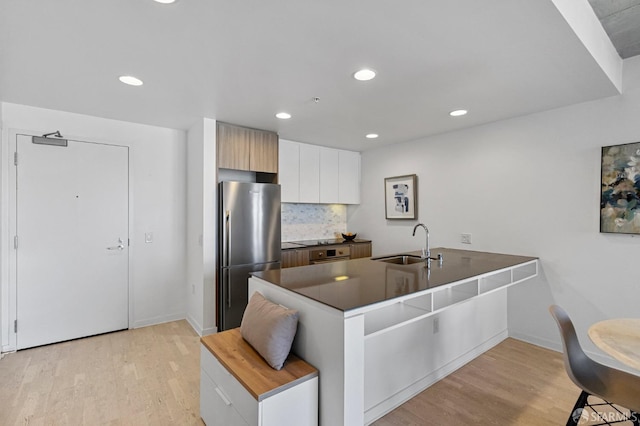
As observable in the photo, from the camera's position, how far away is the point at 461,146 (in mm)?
3721

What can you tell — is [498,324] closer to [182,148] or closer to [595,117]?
[595,117]

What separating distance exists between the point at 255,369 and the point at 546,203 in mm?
3097

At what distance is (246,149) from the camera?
3637 millimetres

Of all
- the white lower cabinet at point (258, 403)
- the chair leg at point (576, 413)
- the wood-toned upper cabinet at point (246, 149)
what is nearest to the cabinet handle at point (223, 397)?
the white lower cabinet at point (258, 403)

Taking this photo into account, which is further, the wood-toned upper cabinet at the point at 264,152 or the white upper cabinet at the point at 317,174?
the white upper cabinet at the point at 317,174

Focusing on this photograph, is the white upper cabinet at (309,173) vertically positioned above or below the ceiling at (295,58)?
below

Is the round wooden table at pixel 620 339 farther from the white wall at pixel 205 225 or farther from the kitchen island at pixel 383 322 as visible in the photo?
the white wall at pixel 205 225

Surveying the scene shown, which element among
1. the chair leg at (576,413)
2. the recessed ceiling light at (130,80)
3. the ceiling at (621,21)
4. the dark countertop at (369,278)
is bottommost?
the chair leg at (576,413)

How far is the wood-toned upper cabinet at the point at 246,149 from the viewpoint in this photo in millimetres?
3447

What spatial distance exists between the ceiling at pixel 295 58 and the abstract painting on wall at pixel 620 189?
524 mm

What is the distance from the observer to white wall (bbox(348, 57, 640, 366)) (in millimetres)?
2627

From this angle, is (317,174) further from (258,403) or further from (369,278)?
(258,403)

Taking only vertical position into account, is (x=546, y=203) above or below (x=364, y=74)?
below

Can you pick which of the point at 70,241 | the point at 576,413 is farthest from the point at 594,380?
the point at 70,241
